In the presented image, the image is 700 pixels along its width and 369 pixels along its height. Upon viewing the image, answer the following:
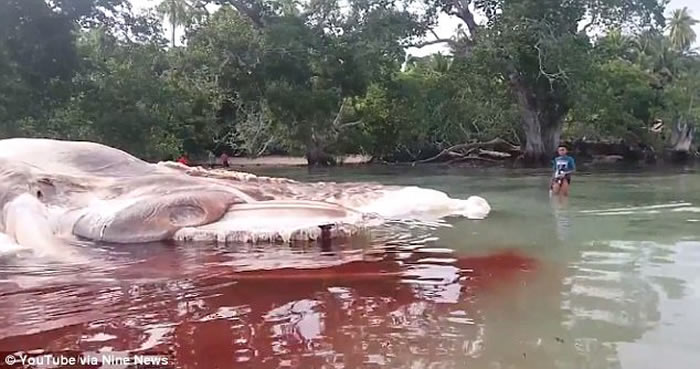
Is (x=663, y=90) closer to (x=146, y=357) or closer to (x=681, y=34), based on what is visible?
(x=681, y=34)

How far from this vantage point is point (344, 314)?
5.05m

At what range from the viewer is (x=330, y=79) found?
27.8 m

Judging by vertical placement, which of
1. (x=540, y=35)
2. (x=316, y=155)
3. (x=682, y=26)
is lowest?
(x=316, y=155)

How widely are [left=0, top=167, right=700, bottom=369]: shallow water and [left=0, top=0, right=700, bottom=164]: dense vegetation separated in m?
16.0

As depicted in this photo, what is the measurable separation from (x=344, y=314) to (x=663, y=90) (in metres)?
35.4

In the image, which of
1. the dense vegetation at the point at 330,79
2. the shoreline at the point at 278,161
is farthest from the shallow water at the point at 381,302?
the shoreline at the point at 278,161

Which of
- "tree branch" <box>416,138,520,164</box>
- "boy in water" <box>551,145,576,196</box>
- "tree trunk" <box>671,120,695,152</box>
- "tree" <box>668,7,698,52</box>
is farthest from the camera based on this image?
"tree" <box>668,7,698,52</box>

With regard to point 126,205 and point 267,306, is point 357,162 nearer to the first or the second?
point 126,205

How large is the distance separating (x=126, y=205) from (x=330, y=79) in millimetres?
19833

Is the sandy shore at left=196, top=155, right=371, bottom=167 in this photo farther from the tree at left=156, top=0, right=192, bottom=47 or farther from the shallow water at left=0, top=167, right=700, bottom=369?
the shallow water at left=0, top=167, right=700, bottom=369

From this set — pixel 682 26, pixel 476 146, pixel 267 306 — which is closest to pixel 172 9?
pixel 476 146

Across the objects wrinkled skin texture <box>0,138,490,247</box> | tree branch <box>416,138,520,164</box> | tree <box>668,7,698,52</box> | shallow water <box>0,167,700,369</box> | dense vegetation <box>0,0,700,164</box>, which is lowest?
shallow water <box>0,167,700,369</box>

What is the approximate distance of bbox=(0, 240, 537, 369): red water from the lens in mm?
4227

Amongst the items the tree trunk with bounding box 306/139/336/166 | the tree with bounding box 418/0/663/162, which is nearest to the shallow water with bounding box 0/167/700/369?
the tree with bounding box 418/0/663/162
